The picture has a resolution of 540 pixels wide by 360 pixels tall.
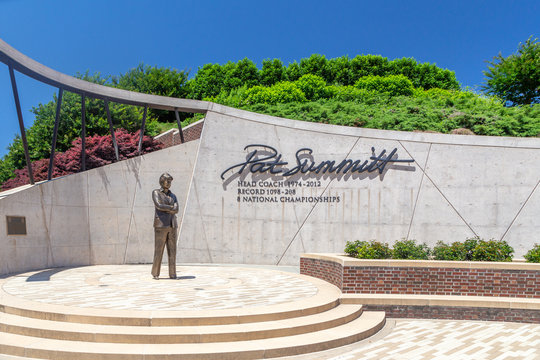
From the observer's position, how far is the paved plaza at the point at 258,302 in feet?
22.1

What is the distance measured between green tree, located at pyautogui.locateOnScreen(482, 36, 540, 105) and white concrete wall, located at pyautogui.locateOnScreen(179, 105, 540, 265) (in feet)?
50.0

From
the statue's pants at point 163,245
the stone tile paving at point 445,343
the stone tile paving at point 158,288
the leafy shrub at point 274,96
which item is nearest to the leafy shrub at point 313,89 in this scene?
Answer: the leafy shrub at point 274,96

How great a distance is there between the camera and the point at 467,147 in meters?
14.4

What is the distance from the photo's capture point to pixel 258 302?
806cm

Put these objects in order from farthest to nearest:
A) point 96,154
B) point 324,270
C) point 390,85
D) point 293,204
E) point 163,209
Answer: point 390,85 → point 96,154 → point 293,204 → point 324,270 → point 163,209

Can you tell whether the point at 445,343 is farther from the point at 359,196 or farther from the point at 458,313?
the point at 359,196

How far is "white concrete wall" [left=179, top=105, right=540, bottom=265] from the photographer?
14.0m

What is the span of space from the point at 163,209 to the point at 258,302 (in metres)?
3.62

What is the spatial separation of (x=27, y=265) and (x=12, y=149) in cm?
2208

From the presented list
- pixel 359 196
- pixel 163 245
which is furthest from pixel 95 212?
pixel 359 196

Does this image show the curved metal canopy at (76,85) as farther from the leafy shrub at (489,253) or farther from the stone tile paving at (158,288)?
the leafy shrub at (489,253)

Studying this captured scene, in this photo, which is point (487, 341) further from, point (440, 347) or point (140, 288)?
point (140, 288)

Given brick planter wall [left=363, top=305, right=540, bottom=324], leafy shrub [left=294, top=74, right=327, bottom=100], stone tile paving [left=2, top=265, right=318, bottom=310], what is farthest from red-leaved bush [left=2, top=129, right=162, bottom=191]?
leafy shrub [left=294, top=74, right=327, bottom=100]

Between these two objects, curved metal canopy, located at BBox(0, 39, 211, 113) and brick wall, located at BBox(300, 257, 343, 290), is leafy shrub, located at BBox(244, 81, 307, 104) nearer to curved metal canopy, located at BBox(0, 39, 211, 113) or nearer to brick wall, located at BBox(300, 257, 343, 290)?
curved metal canopy, located at BBox(0, 39, 211, 113)
